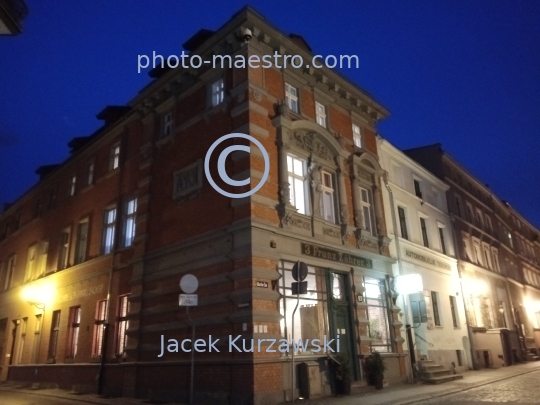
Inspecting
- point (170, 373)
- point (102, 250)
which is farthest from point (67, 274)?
point (170, 373)

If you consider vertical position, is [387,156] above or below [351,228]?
above

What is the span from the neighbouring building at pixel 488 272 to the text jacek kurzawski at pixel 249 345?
13.3 meters

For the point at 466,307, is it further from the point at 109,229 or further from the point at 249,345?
the point at 109,229

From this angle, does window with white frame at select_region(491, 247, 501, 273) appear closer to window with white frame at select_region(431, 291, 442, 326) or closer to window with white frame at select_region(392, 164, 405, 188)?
window with white frame at select_region(431, 291, 442, 326)

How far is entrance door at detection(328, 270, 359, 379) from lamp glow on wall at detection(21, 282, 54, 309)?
14.3 m

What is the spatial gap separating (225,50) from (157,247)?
7554mm

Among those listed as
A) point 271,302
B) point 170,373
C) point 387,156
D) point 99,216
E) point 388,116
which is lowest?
point 170,373

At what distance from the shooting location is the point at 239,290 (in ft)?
39.4

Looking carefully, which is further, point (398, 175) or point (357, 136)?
point (398, 175)

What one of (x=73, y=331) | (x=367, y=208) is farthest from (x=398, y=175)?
(x=73, y=331)

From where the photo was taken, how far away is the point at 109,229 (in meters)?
19.1

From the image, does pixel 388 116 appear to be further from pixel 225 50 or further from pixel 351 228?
pixel 225 50

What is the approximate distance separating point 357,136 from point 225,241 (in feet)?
30.2

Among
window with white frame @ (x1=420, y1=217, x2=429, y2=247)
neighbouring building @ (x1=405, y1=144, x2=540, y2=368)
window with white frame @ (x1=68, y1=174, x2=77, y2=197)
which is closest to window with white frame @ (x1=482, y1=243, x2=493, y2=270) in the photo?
neighbouring building @ (x1=405, y1=144, x2=540, y2=368)
